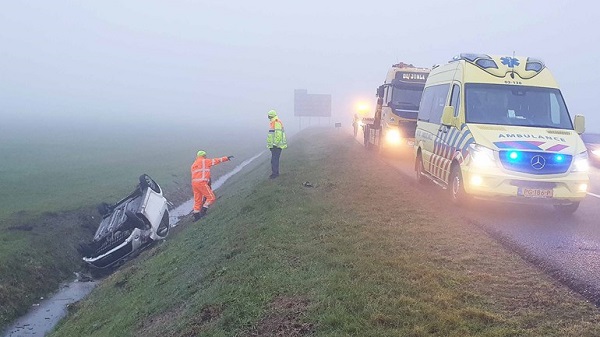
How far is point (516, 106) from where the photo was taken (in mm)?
11227

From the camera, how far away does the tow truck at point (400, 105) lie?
2219 cm

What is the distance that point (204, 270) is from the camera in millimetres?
9539

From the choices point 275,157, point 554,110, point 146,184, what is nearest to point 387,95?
point 275,157

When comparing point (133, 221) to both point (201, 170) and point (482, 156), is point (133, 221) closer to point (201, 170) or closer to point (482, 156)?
point (201, 170)

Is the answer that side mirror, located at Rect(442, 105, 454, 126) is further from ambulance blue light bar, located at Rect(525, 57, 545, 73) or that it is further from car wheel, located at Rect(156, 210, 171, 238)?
car wheel, located at Rect(156, 210, 171, 238)

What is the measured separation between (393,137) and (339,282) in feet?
54.2

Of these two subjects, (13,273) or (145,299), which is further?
(13,273)

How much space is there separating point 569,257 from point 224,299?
5.28 meters

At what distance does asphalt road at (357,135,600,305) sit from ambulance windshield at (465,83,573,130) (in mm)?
1986

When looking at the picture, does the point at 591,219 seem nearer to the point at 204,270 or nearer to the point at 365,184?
the point at 365,184

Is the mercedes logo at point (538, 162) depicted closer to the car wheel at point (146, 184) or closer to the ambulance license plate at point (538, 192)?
the ambulance license plate at point (538, 192)

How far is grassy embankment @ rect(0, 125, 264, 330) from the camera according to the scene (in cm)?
1295

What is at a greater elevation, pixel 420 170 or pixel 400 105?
pixel 400 105

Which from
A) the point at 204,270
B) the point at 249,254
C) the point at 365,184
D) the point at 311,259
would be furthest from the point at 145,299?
the point at 365,184
